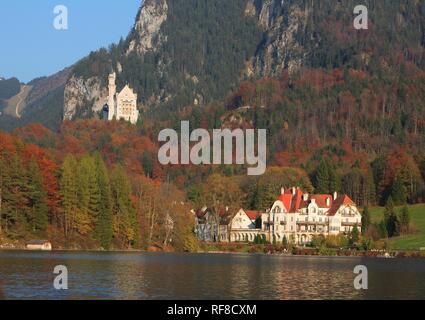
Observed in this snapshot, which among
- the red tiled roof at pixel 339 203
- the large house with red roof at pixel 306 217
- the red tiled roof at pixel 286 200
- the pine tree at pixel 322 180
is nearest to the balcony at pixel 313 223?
the large house with red roof at pixel 306 217

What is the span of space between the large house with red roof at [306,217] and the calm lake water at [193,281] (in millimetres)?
67134

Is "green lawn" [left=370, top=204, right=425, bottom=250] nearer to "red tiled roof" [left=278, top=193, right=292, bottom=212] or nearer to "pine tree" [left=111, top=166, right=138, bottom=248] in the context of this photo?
"red tiled roof" [left=278, top=193, right=292, bottom=212]

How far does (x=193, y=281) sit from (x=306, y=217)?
92697 mm

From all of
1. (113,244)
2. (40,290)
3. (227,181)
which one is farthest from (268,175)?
(40,290)

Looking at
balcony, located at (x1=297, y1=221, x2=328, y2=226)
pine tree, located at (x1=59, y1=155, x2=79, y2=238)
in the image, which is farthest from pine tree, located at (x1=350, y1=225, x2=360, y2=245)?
pine tree, located at (x1=59, y1=155, x2=79, y2=238)

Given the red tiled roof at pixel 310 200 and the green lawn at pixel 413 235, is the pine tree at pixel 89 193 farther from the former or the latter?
the red tiled roof at pixel 310 200

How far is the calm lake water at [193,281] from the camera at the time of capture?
176ft

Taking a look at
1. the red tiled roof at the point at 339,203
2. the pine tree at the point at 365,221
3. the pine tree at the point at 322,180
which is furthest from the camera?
the pine tree at the point at 322,180

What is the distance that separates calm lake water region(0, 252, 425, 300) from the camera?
176 feet

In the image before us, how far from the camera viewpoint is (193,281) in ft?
207

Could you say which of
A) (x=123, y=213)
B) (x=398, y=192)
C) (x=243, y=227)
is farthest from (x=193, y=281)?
(x=398, y=192)

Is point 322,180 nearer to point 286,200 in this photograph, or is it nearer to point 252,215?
point 286,200

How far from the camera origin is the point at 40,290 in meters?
53.2

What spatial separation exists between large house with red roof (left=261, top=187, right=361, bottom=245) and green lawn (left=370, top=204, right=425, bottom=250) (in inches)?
196
